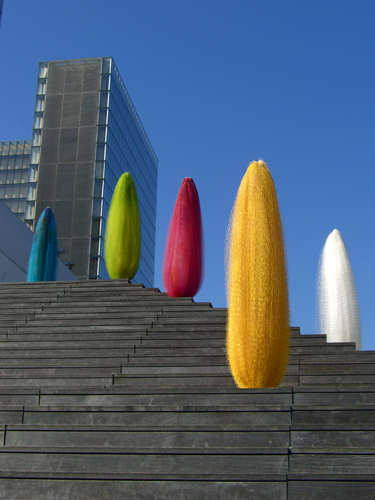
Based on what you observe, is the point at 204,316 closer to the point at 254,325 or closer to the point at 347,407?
the point at 254,325

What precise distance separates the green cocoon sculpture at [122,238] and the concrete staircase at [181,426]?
3.34 meters

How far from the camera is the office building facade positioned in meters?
51.8

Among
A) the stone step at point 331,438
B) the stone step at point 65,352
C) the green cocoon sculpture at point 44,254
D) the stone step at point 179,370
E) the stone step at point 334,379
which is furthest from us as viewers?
the green cocoon sculpture at point 44,254

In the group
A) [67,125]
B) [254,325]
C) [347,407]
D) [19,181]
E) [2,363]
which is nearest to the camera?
[347,407]

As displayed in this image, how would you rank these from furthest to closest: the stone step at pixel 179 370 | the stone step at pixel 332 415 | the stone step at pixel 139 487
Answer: the stone step at pixel 179 370
the stone step at pixel 332 415
the stone step at pixel 139 487

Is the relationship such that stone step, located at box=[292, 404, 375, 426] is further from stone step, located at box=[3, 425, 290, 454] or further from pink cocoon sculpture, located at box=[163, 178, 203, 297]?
pink cocoon sculpture, located at box=[163, 178, 203, 297]

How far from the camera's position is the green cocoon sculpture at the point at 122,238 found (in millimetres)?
10914

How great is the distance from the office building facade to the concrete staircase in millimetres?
43743

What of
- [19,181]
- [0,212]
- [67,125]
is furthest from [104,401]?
[19,181]

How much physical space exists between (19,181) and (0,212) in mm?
44321

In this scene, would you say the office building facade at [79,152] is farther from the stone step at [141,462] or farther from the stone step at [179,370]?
the stone step at [141,462]

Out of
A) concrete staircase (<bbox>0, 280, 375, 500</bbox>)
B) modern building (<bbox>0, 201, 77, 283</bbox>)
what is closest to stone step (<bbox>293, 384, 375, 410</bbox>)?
concrete staircase (<bbox>0, 280, 375, 500</bbox>)

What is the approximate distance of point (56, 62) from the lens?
5678 cm

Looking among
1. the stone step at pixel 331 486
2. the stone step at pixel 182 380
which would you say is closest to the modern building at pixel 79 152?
the stone step at pixel 182 380
